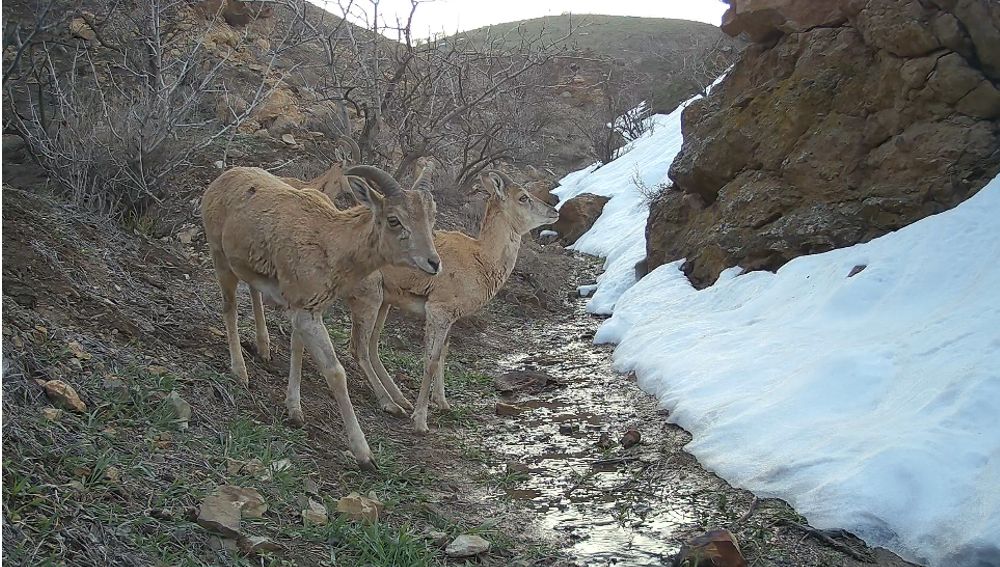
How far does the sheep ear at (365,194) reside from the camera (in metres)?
5.82

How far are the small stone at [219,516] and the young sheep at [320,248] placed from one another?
1.63m

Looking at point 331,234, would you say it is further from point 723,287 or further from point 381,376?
point 723,287

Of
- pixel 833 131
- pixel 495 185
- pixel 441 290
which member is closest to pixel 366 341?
pixel 441 290

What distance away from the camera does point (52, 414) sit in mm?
4117

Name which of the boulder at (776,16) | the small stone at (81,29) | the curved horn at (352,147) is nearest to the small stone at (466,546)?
the curved horn at (352,147)

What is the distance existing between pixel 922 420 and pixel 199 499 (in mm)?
4356

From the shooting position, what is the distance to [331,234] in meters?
5.94

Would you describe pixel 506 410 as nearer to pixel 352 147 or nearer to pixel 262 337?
pixel 262 337

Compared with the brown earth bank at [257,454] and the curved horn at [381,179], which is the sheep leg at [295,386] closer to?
the brown earth bank at [257,454]

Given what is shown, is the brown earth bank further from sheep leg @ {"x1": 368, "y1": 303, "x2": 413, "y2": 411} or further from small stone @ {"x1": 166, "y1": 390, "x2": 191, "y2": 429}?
sheep leg @ {"x1": 368, "y1": 303, "x2": 413, "y2": 411}

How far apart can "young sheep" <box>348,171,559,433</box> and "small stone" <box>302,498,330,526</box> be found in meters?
2.52

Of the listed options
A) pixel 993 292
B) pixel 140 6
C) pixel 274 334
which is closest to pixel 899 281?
pixel 993 292

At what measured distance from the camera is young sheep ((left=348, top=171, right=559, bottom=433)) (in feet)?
24.3

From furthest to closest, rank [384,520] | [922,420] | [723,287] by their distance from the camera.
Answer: [723,287] < [922,420] < [384,520]
